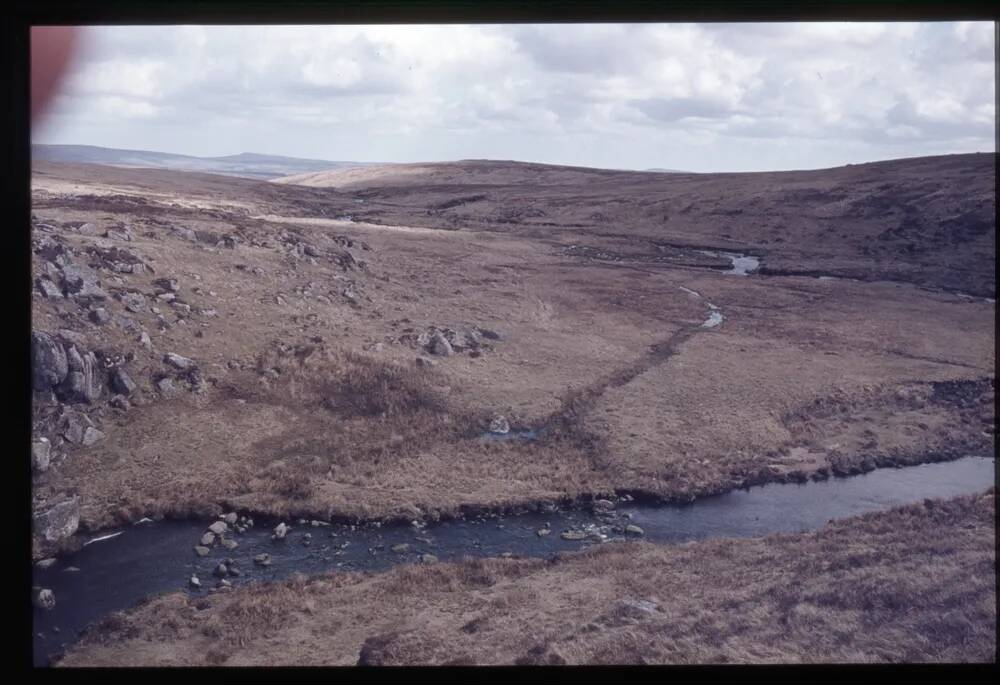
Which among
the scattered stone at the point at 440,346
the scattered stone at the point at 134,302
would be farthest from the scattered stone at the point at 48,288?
the scattered stone at the point at 440,346

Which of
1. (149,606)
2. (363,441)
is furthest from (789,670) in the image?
(363,441)

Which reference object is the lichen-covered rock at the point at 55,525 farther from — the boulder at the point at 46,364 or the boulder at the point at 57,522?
the boulder at the point at 46,364

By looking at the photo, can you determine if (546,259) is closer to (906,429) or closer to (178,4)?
(906,429)

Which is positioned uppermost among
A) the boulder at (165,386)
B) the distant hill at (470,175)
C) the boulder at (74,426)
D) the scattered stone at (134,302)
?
the distant hill at (470,175)

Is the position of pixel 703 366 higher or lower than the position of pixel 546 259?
lower

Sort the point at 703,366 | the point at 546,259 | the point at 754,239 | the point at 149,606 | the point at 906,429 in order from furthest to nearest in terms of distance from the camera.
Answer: the point at 754,239 < the point at 546,259 < the point at 703,366 < the point at 906,429 < the point at 149,606

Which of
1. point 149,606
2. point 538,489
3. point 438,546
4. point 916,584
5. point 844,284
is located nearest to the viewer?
point 916,584
